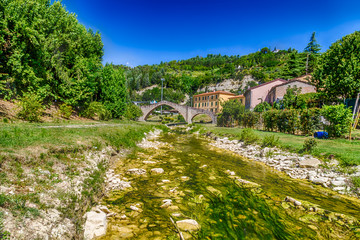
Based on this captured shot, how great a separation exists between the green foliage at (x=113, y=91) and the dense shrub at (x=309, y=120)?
26.2m

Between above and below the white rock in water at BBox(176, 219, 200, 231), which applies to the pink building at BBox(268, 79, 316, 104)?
above

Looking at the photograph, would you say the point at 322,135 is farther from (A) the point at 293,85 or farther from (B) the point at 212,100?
(B) the point at 212,100

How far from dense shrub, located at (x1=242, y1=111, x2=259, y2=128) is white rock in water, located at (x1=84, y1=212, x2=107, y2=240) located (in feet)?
87.7

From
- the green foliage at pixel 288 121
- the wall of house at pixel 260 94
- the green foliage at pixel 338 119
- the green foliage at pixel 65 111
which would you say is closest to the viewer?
the green foliage at pixel 338 119

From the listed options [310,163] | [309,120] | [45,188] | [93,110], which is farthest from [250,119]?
[45,188]

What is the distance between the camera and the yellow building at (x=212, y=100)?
72.0m

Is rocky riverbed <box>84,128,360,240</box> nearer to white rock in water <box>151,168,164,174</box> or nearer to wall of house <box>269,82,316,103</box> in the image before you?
white rock in water <box>151,168,164,174</box>

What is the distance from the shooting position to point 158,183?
702cm

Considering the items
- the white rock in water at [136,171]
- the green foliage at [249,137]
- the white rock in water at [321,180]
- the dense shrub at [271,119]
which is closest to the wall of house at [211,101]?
the dense shrub at [271,119]

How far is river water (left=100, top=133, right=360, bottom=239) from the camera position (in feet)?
14.1

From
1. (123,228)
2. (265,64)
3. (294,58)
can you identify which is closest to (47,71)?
(123,228)

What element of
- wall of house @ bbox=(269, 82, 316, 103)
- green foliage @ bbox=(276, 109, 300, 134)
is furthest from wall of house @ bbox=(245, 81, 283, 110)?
green foliage @ bbox=(276, 109, 300, 134)

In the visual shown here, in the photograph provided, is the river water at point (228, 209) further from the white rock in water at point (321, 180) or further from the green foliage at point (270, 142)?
the green foliage at point (270, 142)

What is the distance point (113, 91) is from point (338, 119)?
92.7 feet
